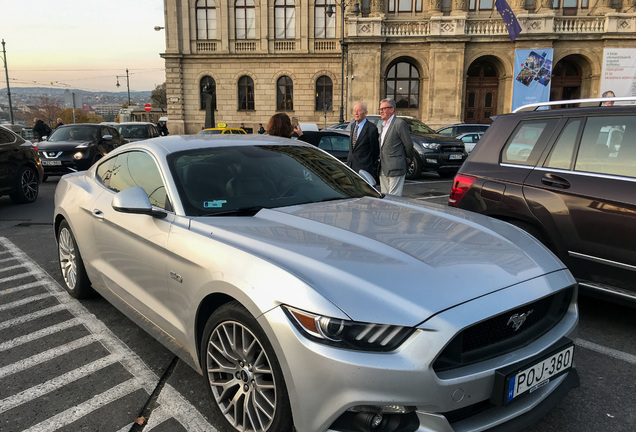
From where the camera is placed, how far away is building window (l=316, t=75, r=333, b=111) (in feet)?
117

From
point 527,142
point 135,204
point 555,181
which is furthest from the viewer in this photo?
point 527,142

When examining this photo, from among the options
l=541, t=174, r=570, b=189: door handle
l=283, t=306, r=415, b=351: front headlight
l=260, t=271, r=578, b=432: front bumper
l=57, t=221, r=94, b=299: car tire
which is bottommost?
l=57, t=221, r=94, b=299: car tire

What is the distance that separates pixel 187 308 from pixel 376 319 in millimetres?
1172

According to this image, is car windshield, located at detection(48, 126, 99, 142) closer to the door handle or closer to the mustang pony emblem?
the door handle

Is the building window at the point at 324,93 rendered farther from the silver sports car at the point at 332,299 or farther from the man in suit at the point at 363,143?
the silver sports car at the point at 332,299

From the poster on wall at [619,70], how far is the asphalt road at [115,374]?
32719 mm

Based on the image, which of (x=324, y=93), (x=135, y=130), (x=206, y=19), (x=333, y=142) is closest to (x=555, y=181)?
(x=333, y=142)

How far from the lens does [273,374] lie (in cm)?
201

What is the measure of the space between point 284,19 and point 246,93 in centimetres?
623

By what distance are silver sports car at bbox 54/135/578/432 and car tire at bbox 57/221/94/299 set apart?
0.90m

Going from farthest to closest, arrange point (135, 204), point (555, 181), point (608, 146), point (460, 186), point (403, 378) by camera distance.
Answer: point (460, 186) → point (555, 181) → point (608, 146) → point (135, 204) → point (403, 378)

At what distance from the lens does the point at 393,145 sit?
22.0 feet

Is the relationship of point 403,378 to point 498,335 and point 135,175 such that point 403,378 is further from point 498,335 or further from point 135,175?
point 135,175

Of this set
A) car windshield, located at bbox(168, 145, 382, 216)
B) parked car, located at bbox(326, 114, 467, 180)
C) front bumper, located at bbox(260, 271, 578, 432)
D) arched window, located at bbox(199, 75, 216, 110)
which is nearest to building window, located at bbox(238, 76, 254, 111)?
arched window, located at bbox(199, 75, 216, 110)
